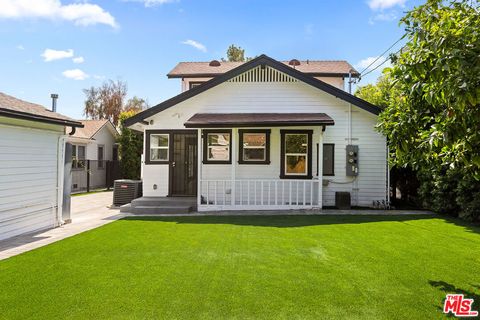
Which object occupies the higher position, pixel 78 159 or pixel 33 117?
pixel 33 117

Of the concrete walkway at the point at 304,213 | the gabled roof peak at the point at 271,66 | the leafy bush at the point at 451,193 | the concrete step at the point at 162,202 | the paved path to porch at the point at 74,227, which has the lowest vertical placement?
the paved path to porch at the point at 74,227

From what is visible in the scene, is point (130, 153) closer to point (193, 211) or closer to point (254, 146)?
point (193, 211)

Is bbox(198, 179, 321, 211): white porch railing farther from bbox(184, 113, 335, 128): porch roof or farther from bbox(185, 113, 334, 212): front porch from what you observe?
bbox(184, 113, 335, 128): porch roof

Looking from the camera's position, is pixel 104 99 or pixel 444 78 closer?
pixel 444 78

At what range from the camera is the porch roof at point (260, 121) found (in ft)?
29.1

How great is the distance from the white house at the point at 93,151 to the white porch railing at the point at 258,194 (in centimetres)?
849

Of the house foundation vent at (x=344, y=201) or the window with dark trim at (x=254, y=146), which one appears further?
the window with dark trim at (x=254, y=146)

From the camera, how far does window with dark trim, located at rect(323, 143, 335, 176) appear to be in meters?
10.1

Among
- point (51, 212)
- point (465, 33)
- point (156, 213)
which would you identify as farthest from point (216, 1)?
point (465, 33)

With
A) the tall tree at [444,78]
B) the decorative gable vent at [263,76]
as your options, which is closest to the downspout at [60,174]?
the decorative gable vent at [263,76]

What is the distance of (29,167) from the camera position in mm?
6719

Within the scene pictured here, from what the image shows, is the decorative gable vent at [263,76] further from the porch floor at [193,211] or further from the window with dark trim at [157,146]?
the porch floor at [193,211]

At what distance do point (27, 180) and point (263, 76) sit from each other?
745 cm

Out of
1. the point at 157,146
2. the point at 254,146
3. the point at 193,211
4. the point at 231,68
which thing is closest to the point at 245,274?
the point at 193,211
